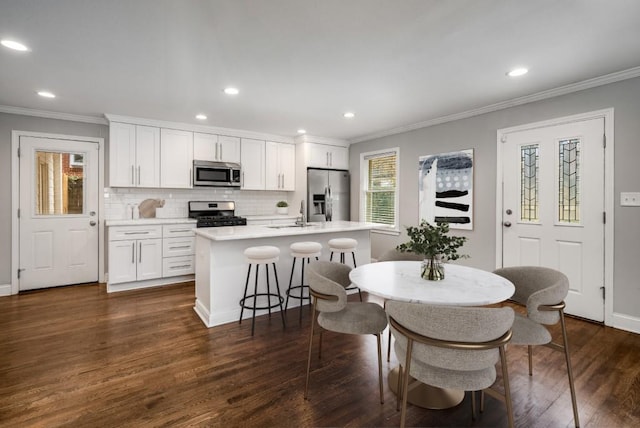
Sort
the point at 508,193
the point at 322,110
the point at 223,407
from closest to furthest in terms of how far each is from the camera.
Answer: the point at 223,407, the point at 508,193, the point at 322,110

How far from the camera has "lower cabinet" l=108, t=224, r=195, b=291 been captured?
4324mm

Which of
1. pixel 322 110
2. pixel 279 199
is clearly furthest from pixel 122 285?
pixel 322 110

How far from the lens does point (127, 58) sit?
2725 millimetres

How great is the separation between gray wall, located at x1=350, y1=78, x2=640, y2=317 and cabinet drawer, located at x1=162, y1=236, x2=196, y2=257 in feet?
9.98

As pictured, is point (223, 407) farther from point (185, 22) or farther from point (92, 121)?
point (92, 121)

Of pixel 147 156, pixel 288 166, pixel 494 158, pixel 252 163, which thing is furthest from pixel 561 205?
pixel 147 156

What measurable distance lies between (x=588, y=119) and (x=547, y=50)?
1183 millimetres

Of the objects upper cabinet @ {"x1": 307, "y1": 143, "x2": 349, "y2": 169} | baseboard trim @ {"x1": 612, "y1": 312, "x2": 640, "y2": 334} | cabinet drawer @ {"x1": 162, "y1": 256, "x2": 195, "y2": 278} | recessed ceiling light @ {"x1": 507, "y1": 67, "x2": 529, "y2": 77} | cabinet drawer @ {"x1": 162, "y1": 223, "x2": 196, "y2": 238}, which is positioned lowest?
baseboard trim @ {"x1": 612, "y1": 312, "x2": 640, "y2": 334}

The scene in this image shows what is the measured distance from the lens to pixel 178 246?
188 inches

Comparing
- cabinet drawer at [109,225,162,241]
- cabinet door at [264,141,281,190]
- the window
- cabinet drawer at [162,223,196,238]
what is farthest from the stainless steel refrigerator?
cabinet drawer at [109,225,162,241]

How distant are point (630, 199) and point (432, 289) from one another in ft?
8.71

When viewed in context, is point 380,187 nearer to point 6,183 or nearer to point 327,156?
point 327,156

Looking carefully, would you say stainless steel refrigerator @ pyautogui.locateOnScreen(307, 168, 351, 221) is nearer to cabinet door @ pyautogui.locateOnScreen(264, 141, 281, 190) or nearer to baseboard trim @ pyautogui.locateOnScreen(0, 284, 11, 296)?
cabinet door @ pyautogui.locateOnScreen(264, 141, 281, 190)

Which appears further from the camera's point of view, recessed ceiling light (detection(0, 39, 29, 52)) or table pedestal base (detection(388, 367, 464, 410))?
recessed ceiling light (detection(0, 39, 29, 52))
